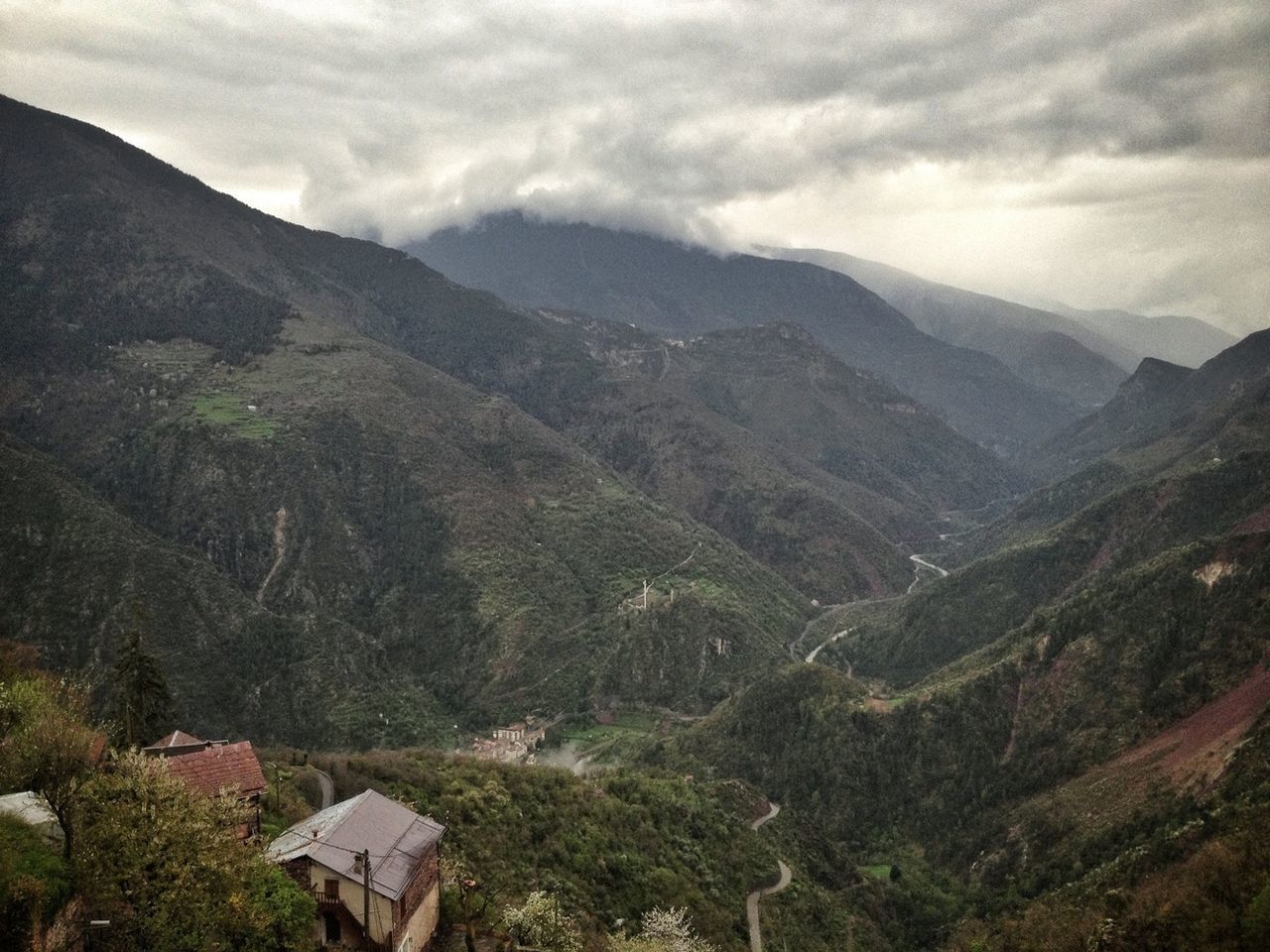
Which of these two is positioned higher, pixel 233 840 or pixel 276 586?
pixel 233 840

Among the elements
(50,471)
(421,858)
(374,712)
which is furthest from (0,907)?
(50,471)

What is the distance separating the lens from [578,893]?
2016 inches

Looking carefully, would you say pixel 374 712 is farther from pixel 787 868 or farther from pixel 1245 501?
pixel 1245 501

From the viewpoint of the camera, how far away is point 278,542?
137 metres

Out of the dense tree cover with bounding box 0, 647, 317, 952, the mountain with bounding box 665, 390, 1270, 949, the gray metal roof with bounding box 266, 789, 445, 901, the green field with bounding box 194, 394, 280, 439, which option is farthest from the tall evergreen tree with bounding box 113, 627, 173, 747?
the green field with bounding box 194, 394, 280, 439

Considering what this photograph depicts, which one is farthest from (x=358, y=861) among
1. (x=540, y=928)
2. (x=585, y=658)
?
(x=585, y=658)

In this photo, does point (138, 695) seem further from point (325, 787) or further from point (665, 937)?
point (665, 937)

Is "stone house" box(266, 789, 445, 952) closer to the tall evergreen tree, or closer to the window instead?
the window

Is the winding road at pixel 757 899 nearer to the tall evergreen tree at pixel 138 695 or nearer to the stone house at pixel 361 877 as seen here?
the stone house at pixel 361 877

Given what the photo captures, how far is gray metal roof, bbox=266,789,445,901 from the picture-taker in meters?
33.1

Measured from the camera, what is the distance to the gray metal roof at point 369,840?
3309 centimetres

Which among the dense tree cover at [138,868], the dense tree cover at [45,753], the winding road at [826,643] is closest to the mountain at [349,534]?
the winding road at [826,643]

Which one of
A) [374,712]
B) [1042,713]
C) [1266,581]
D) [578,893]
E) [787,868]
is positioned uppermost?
[1266,581]

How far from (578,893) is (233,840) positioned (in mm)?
27528
